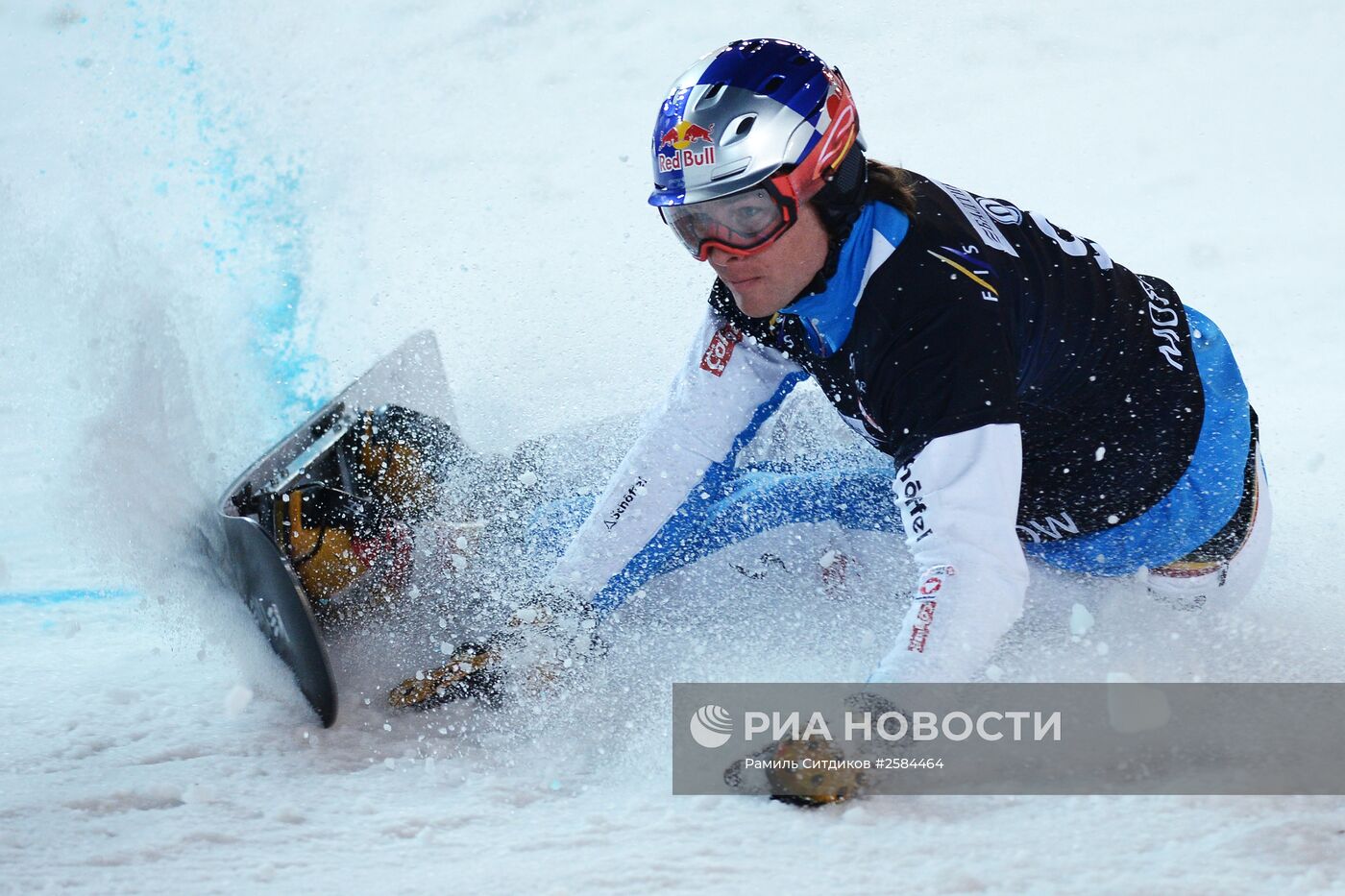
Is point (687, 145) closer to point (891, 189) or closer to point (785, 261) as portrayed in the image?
point (785, 261)

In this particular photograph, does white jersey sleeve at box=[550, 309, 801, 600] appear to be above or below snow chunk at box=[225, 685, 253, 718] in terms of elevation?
above

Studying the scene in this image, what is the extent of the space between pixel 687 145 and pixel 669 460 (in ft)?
2.64

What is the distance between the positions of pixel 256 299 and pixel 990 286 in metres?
3.40

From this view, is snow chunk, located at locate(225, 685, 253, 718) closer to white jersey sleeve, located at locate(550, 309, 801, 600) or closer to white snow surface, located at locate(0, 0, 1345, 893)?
white snow surface, located at locate(0, 0, 1345, 893)

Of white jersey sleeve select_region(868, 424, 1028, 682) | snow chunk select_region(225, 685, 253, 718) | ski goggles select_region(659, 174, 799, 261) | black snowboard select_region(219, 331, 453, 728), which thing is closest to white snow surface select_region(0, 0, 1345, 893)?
snow chunk select_region(225, 685, 253, 718)

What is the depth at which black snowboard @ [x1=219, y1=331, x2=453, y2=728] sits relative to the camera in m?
2.32

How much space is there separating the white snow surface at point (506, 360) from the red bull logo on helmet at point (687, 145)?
3.49ft

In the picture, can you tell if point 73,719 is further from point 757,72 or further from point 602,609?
point 757,72

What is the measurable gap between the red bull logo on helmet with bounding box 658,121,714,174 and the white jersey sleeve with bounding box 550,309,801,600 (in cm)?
57

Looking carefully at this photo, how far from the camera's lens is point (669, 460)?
8.57 ft

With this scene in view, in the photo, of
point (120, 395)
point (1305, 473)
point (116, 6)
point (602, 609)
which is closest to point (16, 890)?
point (602, 609)

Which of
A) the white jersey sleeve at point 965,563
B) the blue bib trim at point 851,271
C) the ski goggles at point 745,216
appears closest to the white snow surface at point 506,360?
the white jersey sleeve at point 965,563

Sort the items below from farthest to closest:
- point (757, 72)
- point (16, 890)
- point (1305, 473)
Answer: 1. point (1305, 473)
2. point (757, 72)
3. point (16, 890)

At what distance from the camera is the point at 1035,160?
7152 mm
